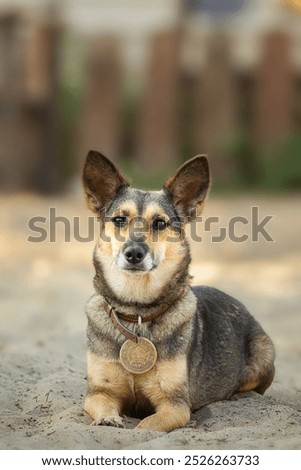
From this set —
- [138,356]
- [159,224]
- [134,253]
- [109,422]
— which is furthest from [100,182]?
[109,422]

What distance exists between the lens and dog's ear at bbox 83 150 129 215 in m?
5.62

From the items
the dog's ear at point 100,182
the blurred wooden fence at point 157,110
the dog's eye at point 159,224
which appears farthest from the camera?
the blurred wooden fence at point 157,110

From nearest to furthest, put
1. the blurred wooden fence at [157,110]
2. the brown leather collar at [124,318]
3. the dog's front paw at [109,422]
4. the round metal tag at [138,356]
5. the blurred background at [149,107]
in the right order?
1. the dog's front paw at [109,422]
2. the round metal tag at [138,356]
3. the brown leather collar at [124,318]
4. the blurred background at [149,107]
5. the blurred wooden fence at [157,110]

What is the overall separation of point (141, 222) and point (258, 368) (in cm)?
133

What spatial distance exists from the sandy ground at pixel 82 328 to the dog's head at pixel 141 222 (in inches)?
32.3

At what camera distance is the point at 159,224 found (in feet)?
17.9

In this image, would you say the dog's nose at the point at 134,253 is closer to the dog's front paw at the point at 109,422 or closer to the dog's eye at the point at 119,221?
the dog's eye at the point at 119,221

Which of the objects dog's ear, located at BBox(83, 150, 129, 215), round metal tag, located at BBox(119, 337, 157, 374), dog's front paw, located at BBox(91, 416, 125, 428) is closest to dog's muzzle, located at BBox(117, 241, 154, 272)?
round metal tag, located at BBox(119, 337, 157, 374)

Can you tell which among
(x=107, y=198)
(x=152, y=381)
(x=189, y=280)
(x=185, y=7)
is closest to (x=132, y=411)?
(x=152, y=381)

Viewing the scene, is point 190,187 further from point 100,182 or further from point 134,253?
point 134,253

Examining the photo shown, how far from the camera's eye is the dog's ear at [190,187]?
568cm

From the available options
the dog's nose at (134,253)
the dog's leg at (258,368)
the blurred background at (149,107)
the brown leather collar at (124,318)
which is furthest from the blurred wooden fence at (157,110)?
the dog's nose at (134,253)

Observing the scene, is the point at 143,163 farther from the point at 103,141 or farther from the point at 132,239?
the point at 132,239

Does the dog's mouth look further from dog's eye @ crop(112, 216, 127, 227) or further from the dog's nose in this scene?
dog's eye @ crop(112, 216, 127, 227)
